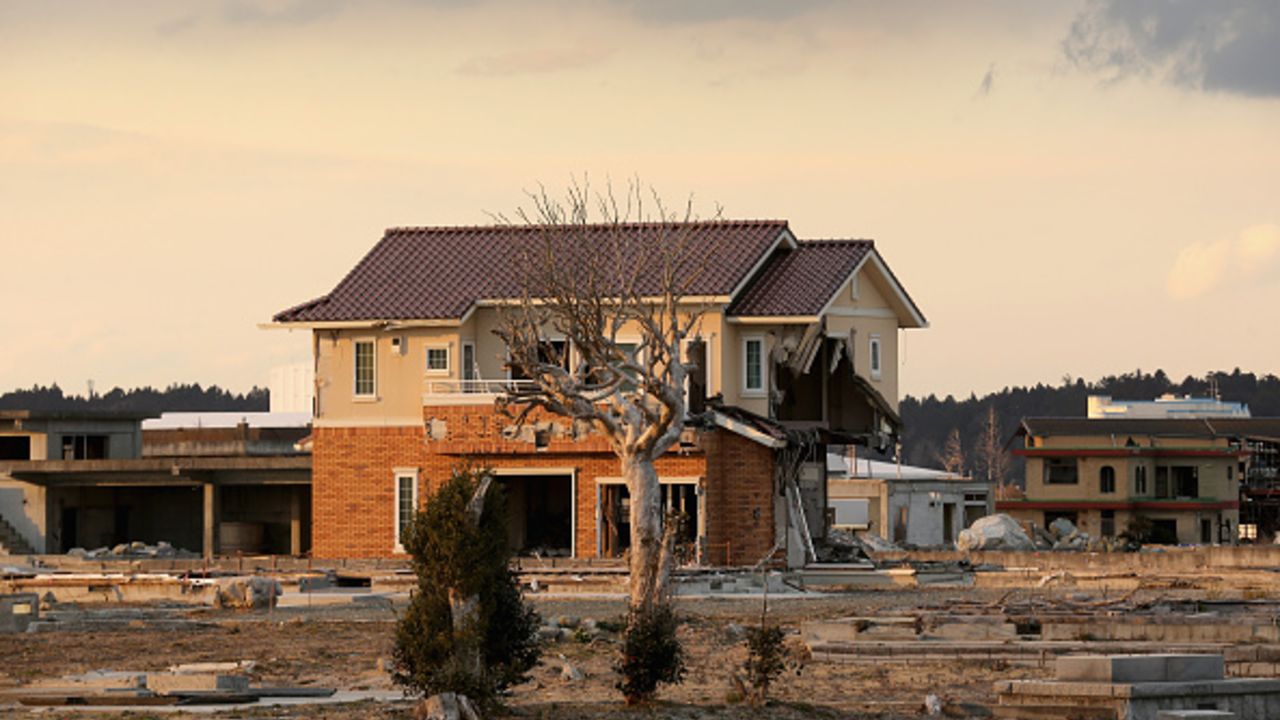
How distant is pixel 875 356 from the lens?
57.3 m

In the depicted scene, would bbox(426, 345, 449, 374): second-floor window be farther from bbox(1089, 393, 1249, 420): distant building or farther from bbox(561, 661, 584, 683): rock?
bbox(1089, 393, 1249, 420): distant building

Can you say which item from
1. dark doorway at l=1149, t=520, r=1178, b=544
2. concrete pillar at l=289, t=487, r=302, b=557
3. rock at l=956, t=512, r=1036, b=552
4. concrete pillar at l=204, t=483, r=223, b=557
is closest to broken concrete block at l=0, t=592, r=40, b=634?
concrete pillar at l=204, t=483, r=223, b=557

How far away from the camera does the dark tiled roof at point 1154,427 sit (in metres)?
94.2

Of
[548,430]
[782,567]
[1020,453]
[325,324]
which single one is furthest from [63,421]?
[1020,453]

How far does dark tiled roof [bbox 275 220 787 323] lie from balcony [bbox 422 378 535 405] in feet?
5.33

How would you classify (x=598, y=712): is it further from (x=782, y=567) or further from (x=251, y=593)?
(x=782, y=567)

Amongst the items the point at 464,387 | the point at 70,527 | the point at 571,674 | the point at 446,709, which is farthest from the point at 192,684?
the point at 70,527

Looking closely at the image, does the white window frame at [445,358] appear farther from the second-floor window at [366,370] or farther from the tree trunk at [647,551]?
the tree trunk at [647,551]

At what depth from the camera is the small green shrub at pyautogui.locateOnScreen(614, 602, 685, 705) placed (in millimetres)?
23500

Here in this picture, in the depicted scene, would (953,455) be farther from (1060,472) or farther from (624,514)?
(624,514)

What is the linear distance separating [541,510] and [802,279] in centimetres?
877

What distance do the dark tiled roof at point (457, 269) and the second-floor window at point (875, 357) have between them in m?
3.78

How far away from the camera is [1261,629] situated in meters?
30.4

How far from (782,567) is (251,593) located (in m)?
14.7
